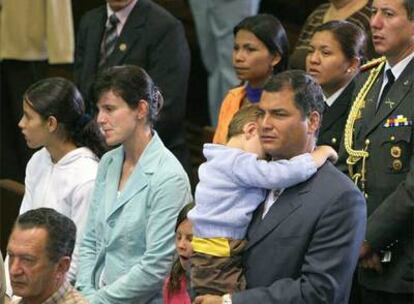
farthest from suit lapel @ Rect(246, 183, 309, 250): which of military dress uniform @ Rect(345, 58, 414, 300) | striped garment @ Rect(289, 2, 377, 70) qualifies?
striped garment @ Rect(289, 2, 377, 70)

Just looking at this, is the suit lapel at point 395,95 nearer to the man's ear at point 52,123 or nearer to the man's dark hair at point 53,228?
the man's dark hair at point 53,228

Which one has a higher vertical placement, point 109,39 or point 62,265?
point 109,39

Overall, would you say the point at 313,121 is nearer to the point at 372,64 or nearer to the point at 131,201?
the point at 372,64

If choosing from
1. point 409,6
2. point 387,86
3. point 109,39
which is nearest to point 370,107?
point 387,86

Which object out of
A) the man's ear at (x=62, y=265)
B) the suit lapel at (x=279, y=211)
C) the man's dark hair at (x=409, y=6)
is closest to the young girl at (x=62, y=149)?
the man's ear at (x=62, y=265)

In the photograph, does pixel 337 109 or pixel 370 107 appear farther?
pixel 337 109

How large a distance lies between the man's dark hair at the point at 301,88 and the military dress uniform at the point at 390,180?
1.36ft

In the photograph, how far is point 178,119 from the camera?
532 centimetres

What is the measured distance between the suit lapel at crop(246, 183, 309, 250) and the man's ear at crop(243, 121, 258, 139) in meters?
0.23

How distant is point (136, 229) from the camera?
4035 mm

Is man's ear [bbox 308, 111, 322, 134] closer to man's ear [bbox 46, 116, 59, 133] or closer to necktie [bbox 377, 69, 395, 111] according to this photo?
necktie [bbox 377, 69, 395, 111]

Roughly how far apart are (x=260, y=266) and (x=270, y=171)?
0.28 m

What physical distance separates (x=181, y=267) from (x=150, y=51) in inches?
65.3

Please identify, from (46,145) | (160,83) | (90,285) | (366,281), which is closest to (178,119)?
(160,83)
